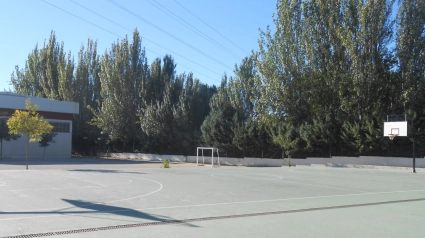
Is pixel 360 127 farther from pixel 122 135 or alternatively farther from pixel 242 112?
pixel 122 135

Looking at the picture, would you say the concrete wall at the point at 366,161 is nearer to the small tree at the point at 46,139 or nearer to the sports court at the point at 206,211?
the sports court at the point at 206,211

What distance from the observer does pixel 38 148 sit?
182ft

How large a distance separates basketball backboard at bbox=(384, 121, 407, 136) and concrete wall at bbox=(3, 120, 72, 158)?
4226cm

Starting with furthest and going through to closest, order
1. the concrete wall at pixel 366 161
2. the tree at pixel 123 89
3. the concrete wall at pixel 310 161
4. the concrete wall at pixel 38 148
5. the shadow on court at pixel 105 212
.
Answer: the tree at pixel 123 89, the concrete wall at pixel 38 148, the concrete wall at pixel 310 161, the concrete wall at pixel 366 161, the shadow on court at pixel 105 212

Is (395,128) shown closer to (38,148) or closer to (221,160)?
(221,160)

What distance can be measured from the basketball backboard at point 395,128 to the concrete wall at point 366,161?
3138 mm

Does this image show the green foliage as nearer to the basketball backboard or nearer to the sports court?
the basketball backboard

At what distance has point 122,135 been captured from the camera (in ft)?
191

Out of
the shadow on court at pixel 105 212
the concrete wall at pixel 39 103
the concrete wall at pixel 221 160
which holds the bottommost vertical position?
the concrete wall at pixel 221 160

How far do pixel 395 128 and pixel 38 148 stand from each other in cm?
4370

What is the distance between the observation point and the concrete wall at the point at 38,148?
52688 millimetres

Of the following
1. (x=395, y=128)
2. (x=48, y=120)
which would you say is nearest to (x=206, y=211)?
(x=395, y=128)

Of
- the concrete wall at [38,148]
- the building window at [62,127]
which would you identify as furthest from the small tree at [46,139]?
the building window at [62,127]

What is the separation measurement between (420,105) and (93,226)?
1313 inches
